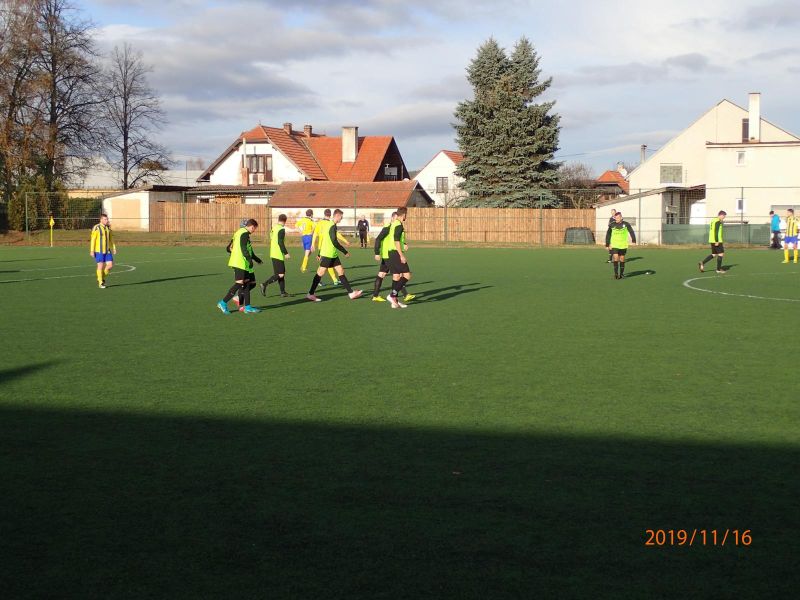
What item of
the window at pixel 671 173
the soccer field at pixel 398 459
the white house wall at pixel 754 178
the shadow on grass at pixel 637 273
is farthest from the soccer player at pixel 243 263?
the window at pixel 671 173

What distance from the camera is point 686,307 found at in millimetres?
15695

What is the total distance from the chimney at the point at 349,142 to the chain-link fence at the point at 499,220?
15.6 metres

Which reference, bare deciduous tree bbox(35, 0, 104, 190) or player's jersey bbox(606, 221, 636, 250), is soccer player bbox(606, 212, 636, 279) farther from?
bare deciduous tree bbox(35, 0, 104, 190)

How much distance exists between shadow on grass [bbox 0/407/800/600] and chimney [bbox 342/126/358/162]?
217 feet

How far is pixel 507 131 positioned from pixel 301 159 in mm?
19696

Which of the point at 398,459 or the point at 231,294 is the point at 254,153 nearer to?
the point at 231,294

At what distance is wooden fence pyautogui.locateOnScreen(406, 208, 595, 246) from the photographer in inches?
1983

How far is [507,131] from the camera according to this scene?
55969 millimetres

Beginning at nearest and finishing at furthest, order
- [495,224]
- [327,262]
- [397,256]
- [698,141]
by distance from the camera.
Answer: [397,256] < [327,262] < [495,224] < [698,141]

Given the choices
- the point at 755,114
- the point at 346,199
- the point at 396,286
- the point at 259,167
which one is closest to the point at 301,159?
the point at 259,167

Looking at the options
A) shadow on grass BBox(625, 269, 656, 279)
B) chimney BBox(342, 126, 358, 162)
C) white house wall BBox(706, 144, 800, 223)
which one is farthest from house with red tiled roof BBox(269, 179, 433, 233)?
shadow on grass BBox(625, 269, 656, 279)

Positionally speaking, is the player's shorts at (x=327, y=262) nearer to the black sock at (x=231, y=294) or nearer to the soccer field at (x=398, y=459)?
the black sock at (x=231, y=294)

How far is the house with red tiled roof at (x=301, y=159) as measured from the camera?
66750mm

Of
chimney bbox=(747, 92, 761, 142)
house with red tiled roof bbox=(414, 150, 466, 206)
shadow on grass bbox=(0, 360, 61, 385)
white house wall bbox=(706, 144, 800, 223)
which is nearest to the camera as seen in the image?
shadow on grass bbox=(0, 360, 61, 385)
